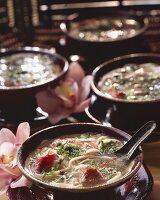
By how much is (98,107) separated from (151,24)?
38.7 inches

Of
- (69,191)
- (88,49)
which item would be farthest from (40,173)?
(88,49)

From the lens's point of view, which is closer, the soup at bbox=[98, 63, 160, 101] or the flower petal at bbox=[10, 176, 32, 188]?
the flower petal at bbox=[10, 176, 32, 188]

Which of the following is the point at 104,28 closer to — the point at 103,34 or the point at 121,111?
the point at 103,34

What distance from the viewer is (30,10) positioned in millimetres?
2834

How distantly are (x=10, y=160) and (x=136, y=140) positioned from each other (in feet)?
1.29

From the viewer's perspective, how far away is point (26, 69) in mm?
2254

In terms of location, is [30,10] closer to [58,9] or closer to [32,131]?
[58,9]

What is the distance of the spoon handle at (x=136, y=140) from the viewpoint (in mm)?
1573

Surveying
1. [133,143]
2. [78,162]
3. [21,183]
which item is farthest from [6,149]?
[133,143]

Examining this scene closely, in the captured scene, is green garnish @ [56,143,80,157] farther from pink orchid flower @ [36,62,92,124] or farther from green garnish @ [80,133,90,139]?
pink orchid flower @ [36,62,92,124]

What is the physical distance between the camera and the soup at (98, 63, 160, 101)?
6.40 feet

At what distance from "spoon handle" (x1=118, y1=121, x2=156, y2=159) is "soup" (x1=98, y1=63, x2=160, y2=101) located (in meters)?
0.27

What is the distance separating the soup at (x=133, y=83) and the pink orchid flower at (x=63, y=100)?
0.28 ft

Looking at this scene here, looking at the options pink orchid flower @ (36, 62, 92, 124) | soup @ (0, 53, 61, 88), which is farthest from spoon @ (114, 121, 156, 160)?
soup @ (0, 53, 61, 88)
